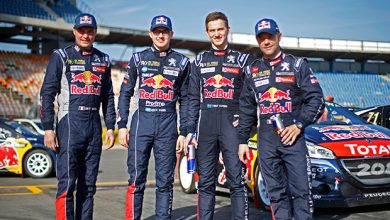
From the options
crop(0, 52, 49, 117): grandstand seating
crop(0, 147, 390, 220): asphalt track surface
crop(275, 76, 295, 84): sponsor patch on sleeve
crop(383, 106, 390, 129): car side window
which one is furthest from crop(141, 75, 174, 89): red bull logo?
crop(0, 52, 49, 117): grandstand seating

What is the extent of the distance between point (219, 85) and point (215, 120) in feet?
1.14

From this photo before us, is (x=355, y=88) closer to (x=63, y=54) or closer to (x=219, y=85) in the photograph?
(x=219, y=85)

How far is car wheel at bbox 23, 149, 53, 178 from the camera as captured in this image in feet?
31.9

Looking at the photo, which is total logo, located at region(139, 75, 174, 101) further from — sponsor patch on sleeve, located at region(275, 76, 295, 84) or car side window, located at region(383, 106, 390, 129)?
car side window, located at region(383, 106, 390, 129)

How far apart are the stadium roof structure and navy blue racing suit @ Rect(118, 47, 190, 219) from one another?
25834 mm

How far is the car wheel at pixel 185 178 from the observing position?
7.39 meters

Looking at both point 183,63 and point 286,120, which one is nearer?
point 286,120

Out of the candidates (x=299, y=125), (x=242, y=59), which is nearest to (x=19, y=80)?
(x=242, y=59)

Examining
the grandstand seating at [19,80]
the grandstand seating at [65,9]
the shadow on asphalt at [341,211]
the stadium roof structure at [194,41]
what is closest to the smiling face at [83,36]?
the shadow on asphalt at [341,211]

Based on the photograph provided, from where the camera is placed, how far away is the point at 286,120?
4172 mm

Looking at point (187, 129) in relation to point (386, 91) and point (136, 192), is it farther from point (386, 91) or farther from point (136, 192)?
point (386, 91)

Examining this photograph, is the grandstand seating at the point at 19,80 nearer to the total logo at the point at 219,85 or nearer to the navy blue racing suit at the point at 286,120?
the total logo at the point at 219,85

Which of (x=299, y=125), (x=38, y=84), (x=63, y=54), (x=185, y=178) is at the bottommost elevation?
(x=185, y=178)

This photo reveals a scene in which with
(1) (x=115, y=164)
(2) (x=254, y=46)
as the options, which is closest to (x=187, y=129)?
(1) (x=115, y=164)
